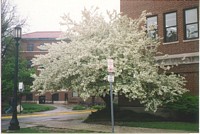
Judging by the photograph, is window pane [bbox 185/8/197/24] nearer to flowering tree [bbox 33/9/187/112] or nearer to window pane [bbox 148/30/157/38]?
window pane [bbox 148/30/157/38]

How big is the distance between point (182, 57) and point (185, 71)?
0.79 m

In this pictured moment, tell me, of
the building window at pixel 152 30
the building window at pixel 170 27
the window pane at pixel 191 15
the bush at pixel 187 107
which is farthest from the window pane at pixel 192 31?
the bush at pixel 187 107

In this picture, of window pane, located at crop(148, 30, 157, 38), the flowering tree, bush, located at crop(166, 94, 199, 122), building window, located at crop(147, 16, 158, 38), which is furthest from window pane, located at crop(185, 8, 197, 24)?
bush, located at crop(166, 94, 199, 122)

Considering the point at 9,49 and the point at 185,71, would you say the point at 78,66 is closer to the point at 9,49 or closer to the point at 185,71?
the point at 185,71

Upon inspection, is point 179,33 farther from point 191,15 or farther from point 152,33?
point 152,33

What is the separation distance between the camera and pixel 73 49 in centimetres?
1678

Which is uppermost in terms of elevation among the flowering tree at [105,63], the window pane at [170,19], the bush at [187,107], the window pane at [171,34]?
the window pane at [170,19]

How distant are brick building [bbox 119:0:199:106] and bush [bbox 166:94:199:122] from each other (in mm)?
813

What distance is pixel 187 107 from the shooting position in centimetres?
1725

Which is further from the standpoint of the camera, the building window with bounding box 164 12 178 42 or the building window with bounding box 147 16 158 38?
the building window with bounding box 147 16 158 38

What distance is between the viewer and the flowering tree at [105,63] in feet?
52.9

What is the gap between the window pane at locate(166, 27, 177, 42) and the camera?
1980 cm

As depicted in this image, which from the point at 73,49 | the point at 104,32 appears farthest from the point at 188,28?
the point at 73,49

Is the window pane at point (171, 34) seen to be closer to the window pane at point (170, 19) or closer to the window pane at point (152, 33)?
the window pane at point (170, 19)
